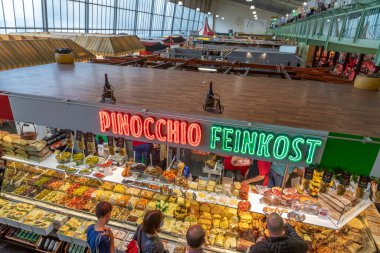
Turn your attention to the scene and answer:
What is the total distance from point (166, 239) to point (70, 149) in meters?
3.44

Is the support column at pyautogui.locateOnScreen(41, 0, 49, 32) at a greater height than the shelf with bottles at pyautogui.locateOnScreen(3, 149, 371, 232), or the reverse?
the support column at pyautogui.locateOnScreen(41, 0, 49, 32)

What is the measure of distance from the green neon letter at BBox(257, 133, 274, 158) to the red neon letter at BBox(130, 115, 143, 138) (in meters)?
1.91

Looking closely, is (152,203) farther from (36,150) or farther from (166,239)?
(36,150)

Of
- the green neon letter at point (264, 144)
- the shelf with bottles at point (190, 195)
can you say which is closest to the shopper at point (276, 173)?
the shelf with bottles at point (190, 195)

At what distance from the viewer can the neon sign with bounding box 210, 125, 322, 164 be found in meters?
3.49

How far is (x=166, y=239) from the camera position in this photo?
14.4ft

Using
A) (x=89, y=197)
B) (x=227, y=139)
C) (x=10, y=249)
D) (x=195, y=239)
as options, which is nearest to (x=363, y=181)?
(x=227, y=139)

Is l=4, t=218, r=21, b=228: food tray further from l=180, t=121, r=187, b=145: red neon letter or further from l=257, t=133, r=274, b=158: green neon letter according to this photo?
l=257, t=133, r=274, b=158: green neon letter

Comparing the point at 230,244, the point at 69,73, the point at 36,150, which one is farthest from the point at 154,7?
the point at 230,244

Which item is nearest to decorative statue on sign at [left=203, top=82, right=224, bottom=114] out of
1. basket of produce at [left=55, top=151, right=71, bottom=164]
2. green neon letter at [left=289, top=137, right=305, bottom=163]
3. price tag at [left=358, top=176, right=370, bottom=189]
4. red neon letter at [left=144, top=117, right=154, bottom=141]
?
red neon letter at [left=144, top=117, right=154, bottom=141]

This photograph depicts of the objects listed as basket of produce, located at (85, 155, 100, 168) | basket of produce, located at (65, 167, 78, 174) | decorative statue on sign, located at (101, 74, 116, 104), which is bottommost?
basket of produce, located at (65, 167, 78, 174)

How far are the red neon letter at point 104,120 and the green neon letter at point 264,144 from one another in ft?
8.24

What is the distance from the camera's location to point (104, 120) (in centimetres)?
421

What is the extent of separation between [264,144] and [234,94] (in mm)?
2027
